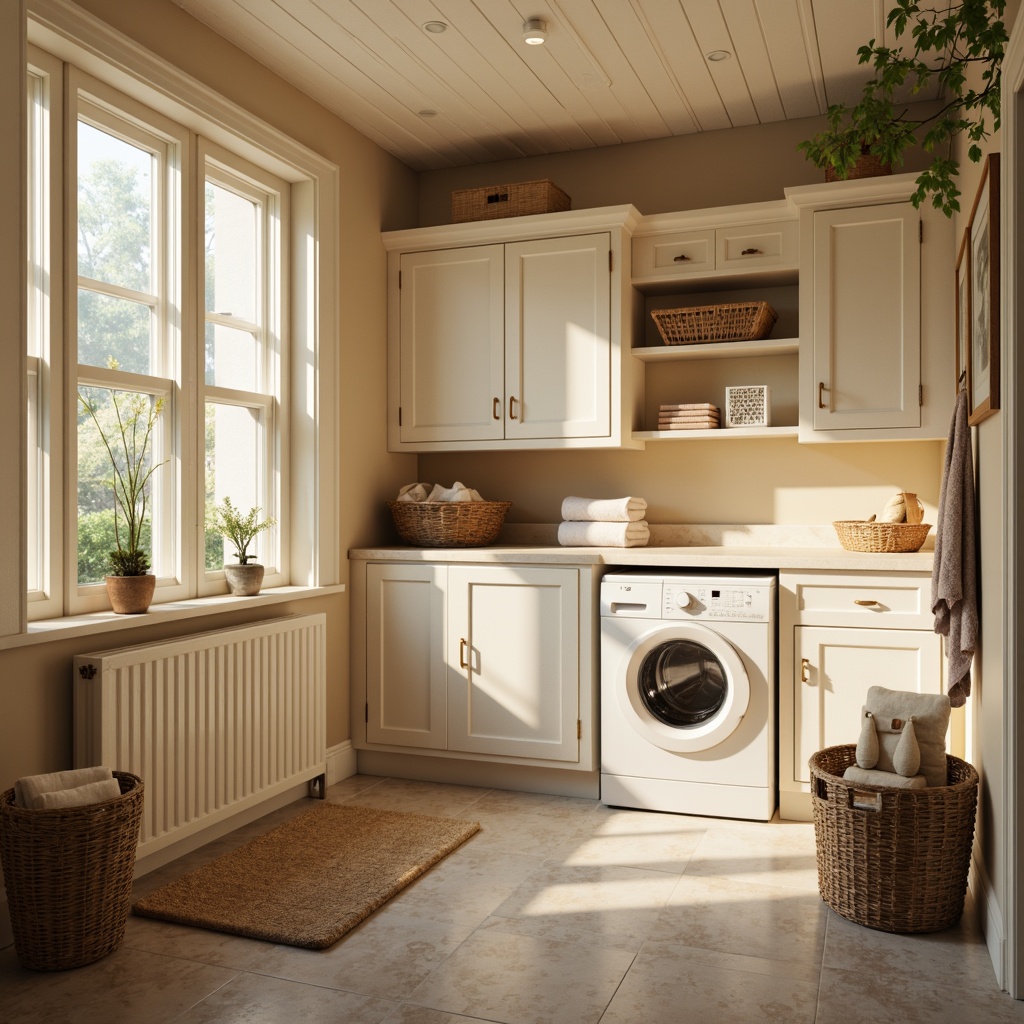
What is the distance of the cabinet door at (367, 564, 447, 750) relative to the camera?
3.65 metres

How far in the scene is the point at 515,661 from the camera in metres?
3.53

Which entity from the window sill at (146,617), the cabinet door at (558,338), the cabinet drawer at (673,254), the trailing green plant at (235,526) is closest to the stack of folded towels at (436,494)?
the cabinet door at (558,338)

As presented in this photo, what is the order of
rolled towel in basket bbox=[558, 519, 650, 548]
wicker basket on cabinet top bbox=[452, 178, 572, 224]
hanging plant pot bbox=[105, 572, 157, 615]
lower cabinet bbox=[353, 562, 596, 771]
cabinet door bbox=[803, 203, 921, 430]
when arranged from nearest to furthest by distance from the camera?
hanging plant pot bbox=[105, 572, 157, 615]
cabinet door bbox=[803, 203, 921, 430]
lower cabinet bbox=[353, 562, 596, 771]
rolled towel in basket bbox=[558, 519, 650, 548]
wicker basket on cabinet top bbox=[452, 178, 572, 224]

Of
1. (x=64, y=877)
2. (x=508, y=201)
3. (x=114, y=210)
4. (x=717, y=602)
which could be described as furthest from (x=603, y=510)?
(x=64, y=877)

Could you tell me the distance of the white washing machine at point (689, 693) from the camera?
10.5 ft

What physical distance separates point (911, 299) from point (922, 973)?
7.21ft

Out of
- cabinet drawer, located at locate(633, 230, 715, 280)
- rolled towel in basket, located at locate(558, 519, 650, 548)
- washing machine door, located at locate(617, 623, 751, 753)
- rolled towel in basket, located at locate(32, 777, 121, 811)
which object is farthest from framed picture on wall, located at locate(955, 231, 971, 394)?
rolled towel in basket, located at locate(32, 777, 121, 811)

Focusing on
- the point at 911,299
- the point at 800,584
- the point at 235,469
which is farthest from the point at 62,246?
the point at 911,299

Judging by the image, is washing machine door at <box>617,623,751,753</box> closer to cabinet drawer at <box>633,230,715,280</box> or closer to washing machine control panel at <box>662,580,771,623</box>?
washing machine control panel at <box>662,580,771,623</box>

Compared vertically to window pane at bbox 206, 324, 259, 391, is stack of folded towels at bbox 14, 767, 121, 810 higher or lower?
lower

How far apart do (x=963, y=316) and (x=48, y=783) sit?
2853 millimetres

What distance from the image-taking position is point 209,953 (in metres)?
2.28

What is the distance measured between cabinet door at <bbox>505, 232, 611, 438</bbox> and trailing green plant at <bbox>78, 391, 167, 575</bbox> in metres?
1.47

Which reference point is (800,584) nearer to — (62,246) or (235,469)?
(235,469)
